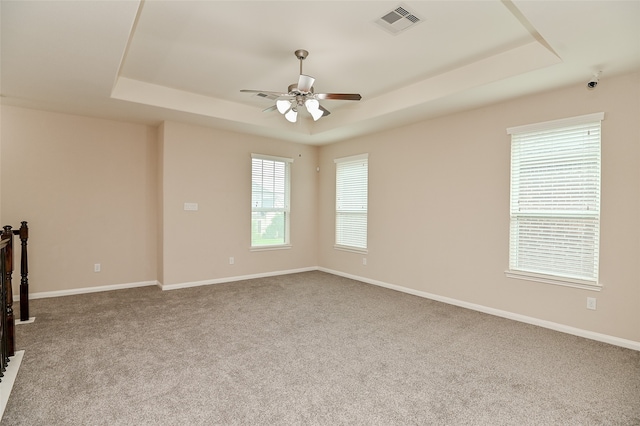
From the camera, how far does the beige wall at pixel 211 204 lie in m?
4.98

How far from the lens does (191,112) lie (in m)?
4.46

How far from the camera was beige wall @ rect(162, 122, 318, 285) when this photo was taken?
4977 mm

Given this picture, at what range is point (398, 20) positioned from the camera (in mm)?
2701

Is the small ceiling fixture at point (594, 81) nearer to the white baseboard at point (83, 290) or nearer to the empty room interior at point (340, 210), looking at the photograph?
the empty room interior at point (340, 210)

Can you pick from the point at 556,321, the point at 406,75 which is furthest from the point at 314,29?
the point at 556,321

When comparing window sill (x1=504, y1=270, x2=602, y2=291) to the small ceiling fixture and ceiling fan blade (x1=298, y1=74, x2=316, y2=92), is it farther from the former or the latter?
ceiling fan blade (x1=298, y1=74, x2=316, y2=92)

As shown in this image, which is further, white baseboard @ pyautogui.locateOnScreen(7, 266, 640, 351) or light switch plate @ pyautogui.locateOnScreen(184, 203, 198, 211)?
light switch plate @ pyautogui.locateOnScreen(184, 203, 198, 211)

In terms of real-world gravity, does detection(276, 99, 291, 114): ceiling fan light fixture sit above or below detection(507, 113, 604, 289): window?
above

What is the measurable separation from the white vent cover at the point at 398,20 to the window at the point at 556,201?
1886mm

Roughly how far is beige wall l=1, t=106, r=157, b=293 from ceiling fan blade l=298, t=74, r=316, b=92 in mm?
3313

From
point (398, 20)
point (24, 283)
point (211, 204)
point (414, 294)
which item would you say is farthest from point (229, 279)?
point (398, 20)

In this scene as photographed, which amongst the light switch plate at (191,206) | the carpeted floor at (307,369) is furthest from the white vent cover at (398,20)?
the light switch plate at (191,206)

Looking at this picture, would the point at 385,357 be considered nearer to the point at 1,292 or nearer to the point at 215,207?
the point at 1,292

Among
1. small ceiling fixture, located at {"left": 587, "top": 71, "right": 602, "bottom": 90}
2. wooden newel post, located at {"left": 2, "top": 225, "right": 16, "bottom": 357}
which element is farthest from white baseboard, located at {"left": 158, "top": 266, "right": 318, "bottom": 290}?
small ceiling fixture, located at {"left": 587, "top": 71, "right": 602, "bottom": 90}
